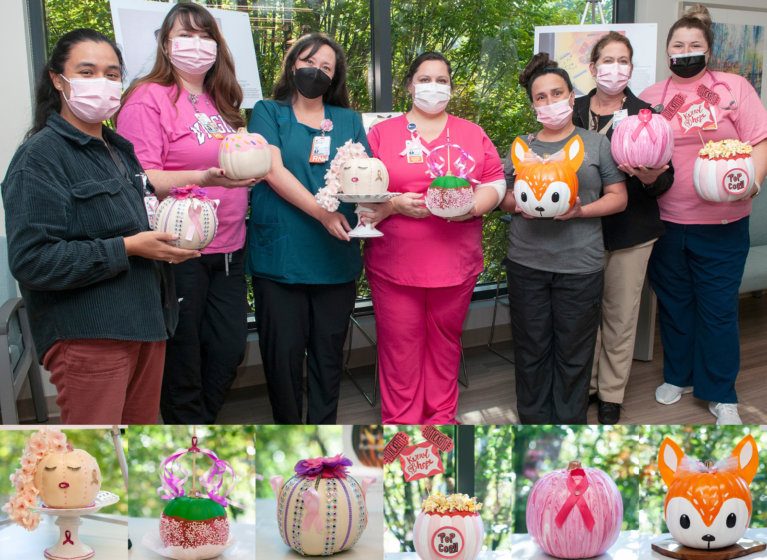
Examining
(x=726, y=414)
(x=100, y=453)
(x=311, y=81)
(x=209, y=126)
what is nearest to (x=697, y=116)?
(x=726, y=414)

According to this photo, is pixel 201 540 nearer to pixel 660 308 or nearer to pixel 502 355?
pixel 660 308

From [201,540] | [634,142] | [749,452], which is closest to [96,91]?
[201,540]

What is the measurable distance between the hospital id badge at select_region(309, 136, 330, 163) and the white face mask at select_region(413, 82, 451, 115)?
1.26 ft

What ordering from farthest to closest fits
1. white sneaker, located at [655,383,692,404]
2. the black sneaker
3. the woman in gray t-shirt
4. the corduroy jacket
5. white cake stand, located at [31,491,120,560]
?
white sneaker, located at [655,383,692,404] → the black sneaker → the woman in gray t-shirt → the corduroy jacket → white cake stand, located at [31,491,120,560]

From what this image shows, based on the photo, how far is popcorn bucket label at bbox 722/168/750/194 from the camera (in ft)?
8.20

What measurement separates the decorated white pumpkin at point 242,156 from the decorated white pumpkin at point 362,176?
32 cm

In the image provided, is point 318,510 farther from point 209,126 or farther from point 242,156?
point 209,126

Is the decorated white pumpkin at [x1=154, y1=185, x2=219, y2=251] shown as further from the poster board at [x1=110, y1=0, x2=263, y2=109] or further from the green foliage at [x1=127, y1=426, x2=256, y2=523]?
the poster board at [x1=110, y1=0, x2=263, y2=109]

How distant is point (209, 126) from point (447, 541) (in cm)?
164

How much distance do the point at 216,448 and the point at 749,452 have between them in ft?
3.44

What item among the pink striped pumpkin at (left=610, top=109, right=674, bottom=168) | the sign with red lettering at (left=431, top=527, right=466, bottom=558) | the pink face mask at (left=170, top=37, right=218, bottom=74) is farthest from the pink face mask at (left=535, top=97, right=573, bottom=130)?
the sign with red lettering at (left=431, top=527, right=466, bottom=558)

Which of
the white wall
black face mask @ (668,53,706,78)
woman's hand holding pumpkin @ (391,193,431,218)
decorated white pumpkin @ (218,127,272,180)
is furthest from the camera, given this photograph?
the white wall

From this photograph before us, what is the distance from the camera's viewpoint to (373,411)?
3246mm

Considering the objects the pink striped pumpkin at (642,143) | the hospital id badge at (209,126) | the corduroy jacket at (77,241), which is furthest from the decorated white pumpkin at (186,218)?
the pink striped pumpkin at (642,143)
